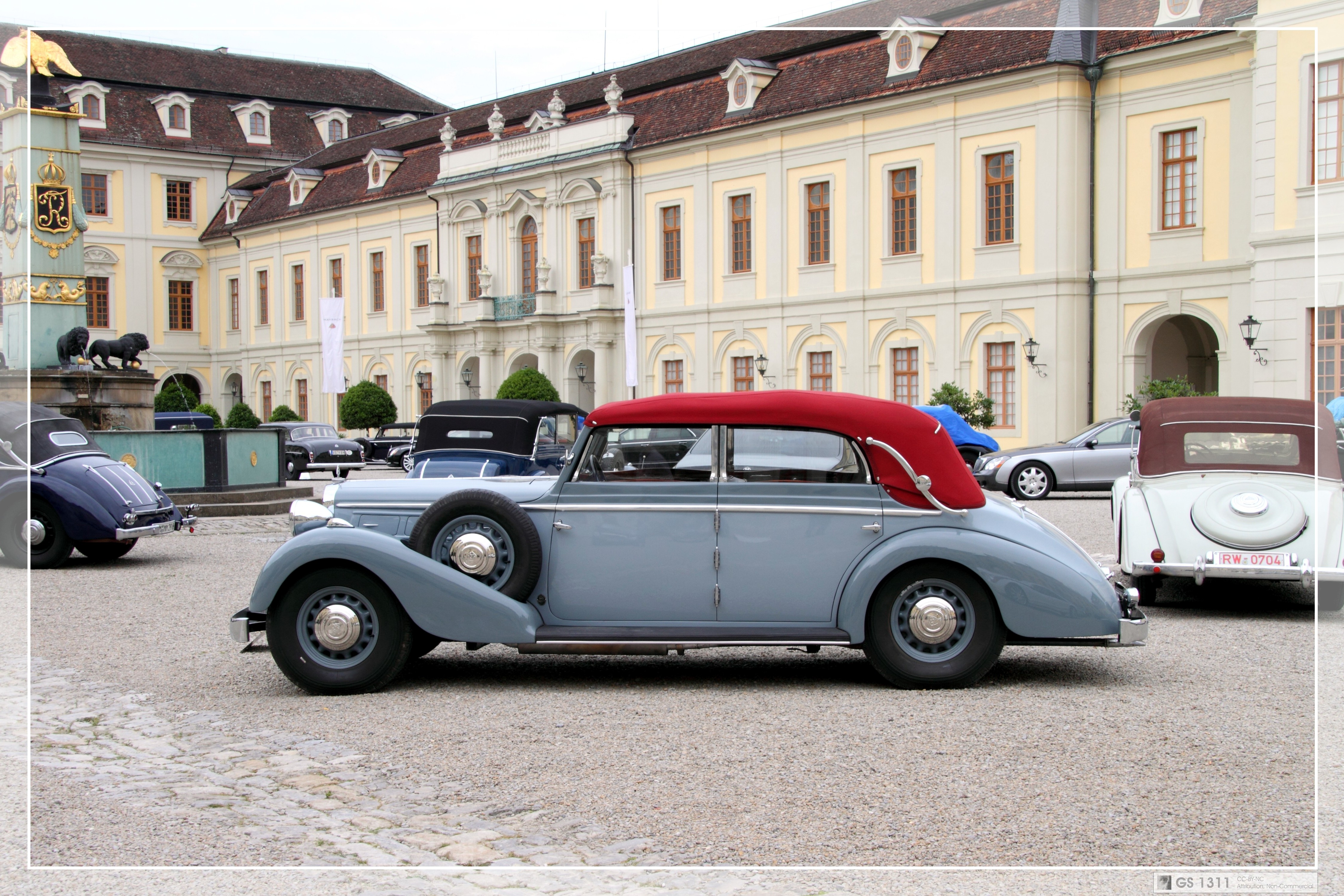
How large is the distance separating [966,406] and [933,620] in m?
20.4

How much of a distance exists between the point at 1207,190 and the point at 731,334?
24.4 meters

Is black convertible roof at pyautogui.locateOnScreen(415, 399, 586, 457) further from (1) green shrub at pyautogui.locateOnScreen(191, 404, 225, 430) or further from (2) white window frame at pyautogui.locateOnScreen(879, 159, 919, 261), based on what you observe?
(2) white window frame at pyautogui.locateOnScreen(879, 159, 919, 261)

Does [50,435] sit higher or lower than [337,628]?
higher

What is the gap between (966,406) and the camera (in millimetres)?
26094

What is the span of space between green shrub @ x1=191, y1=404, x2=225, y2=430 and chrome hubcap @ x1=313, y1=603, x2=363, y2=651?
17.7ft

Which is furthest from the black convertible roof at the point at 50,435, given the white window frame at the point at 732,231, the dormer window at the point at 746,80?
the white window frame at the point at 732,231

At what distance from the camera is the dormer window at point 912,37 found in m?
3.77

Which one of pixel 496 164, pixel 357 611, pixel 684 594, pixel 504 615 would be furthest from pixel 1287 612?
pixel 496 164

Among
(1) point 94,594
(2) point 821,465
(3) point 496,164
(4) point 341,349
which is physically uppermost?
(3) point 496,164

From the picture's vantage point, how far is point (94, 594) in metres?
10.9

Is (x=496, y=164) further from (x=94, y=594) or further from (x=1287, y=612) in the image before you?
(x=1287, y=612)

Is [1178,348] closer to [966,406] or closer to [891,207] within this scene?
[966,406]

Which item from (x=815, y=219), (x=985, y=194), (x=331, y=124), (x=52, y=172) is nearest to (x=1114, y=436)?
(x=985, y=194)

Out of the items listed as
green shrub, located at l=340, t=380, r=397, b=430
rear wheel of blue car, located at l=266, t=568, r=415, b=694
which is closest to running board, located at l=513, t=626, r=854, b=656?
rear wheel of blue car, located at l=266, t=568, r=415, b=694
